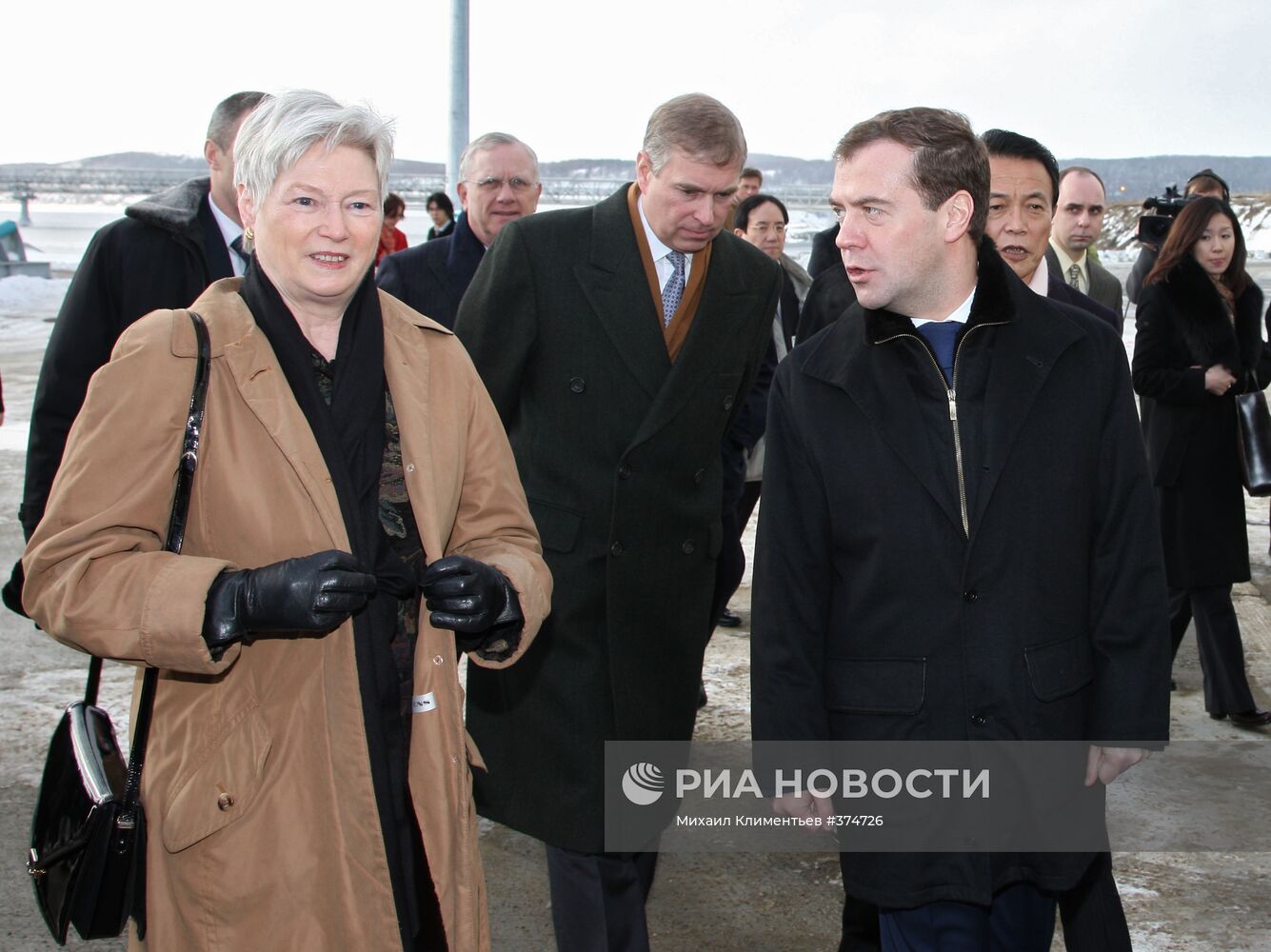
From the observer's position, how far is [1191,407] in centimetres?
527

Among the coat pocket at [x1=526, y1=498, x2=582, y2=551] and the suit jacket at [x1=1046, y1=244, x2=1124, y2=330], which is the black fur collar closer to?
the suit jacket at [x1=1046, y1=244, x2=1124, y2=330]

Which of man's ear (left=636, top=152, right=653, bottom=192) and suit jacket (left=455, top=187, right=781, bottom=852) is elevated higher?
man's ear (left=636, top=152, right=653, bottom=192)

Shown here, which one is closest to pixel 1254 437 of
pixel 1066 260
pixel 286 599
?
pixel 1066 260

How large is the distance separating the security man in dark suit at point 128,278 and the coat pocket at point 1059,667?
2408 mm

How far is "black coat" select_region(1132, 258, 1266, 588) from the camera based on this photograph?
5199 millimetres

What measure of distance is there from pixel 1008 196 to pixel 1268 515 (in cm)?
593

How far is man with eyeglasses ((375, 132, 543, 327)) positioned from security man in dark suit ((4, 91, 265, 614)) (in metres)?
1.03

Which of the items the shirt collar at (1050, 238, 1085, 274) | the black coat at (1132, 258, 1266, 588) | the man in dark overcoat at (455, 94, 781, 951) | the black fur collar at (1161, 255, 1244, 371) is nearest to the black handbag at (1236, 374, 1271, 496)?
the black coat at (1132, 258, 1266, 588)

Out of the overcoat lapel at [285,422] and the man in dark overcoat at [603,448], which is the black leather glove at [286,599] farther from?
the man in dark overcoat at [603,448]

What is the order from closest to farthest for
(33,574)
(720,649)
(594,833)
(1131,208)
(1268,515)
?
(33,574)
(594,833)
(720,649)
(1268,515)
(1131,208)

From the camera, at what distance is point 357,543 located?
2121mm

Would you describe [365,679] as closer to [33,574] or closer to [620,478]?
[33,574]

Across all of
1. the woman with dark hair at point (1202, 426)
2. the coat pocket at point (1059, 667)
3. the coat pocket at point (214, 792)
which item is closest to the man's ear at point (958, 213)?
the coat pocket at point (1059, 667)

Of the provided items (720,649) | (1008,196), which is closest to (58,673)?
(720,649)
